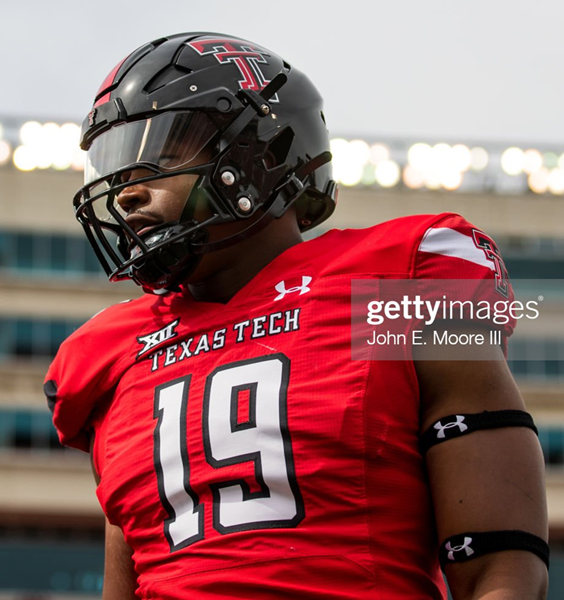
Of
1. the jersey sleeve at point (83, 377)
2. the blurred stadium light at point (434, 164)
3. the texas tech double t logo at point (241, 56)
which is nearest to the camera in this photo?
the jersey sleeve at point (83, 377)

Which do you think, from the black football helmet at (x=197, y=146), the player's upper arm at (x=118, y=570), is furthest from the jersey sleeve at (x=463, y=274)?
the player's upper arm at (x=118, y=570)

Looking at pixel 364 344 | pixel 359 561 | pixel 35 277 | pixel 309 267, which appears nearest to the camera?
pixel 359 561

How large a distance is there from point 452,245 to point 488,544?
1.90 ft

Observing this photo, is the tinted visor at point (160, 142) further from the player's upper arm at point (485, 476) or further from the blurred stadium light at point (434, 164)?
the blurred stadium light at point (434, 164)

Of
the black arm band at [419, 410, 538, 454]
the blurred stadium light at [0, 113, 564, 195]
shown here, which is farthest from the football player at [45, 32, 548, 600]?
the blurred stadium light at [0, 113, 564, 195]

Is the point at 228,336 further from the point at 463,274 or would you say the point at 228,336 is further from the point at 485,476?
the point at 485,476

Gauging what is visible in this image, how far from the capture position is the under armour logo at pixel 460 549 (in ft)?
6.88

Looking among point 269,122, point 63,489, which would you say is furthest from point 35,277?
point 269,122

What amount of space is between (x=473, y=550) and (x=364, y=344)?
0.42 meters

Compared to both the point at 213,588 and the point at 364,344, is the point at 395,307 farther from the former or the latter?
the point at 213,588

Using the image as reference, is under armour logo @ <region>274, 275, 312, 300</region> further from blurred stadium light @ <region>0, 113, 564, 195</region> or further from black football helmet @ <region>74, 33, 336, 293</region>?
blurred stadium light @ <region>0, 113, 564, 195</region>

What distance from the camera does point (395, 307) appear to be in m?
2.28

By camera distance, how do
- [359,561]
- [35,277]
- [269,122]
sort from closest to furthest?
1. [359,561]
2. [269,122]
3. [35,277]

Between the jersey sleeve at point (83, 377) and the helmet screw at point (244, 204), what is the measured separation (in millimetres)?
406
